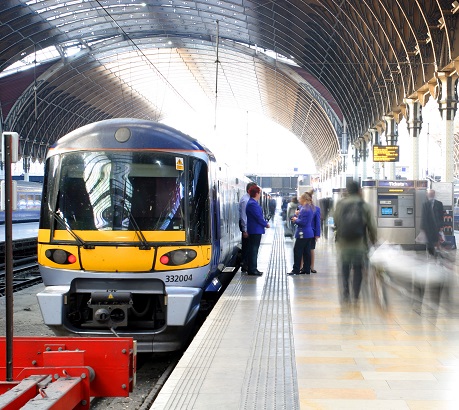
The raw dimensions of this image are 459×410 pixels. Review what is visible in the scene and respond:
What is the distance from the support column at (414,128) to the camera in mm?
31312

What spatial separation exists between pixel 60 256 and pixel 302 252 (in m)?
7.16

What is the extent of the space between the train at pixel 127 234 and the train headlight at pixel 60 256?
0.01 meters

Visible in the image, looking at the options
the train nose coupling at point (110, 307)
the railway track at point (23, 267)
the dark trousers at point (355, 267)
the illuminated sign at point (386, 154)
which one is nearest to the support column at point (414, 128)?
the illuminated sign at point (386, 154)

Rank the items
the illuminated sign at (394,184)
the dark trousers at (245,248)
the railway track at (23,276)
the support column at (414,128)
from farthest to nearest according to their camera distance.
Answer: the support column at (414,128) → the illuminated sign at (394,184) → the railway track at (23,276) → the dark trousers at (245,248)

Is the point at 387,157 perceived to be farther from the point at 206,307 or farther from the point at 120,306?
the point at 120,306

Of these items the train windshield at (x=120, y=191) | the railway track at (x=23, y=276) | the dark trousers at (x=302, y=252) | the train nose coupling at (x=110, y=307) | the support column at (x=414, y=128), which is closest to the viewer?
the train nose coupling at (x=110, y=307)

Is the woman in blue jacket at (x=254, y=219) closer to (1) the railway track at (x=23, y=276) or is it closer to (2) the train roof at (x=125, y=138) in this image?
(2) the train roof at (x=125, y=138)

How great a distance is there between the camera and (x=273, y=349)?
7949mm

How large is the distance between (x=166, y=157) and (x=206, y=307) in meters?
2.74

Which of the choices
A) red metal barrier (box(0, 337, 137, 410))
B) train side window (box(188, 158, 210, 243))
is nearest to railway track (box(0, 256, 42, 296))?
train side window (box(188, 158, 210, 243))

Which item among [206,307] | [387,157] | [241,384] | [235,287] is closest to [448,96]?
[387,157]

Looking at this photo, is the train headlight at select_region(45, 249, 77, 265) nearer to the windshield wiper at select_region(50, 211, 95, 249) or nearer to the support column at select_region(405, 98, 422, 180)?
the windshield wiper at select_region(50, 211, 95, 249)

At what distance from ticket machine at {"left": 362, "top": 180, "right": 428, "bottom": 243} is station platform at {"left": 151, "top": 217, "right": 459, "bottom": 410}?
1145cm

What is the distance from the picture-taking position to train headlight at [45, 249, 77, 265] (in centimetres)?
930
